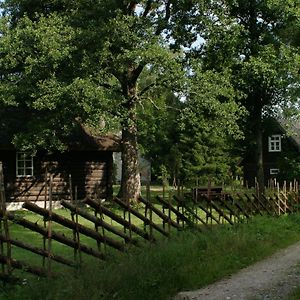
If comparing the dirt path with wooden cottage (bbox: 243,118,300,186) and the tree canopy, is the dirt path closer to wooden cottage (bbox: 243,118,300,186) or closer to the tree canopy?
the tree canopy

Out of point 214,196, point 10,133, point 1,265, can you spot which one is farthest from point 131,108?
point 1,265

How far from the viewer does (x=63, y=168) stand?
27.4 m

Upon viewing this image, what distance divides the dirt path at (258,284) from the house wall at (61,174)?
55.9 ft

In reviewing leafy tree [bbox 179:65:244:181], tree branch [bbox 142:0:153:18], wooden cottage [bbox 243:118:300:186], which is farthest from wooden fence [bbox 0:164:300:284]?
wooden cottage [bbox 243:118:300:186]

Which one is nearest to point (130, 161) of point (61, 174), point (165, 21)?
point (61, 174)

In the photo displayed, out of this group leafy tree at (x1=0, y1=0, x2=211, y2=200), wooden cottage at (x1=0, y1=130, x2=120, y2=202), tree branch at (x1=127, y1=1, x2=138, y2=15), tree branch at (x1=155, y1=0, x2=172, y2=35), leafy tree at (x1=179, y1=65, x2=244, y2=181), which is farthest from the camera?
wooden cottage at (x1=0, y1=130, x2=120, y2=202)

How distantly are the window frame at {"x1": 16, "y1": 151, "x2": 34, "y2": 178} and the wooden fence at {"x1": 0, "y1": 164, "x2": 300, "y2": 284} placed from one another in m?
7.67

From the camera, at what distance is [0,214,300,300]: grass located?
7.25 metres

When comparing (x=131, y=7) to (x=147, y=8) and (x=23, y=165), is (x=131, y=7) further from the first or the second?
(x=23, y=165)

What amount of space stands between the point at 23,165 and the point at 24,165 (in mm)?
50

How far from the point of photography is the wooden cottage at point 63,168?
26.2m

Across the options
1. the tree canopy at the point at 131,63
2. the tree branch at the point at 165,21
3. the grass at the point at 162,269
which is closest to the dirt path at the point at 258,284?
the grass at the point at 162,269

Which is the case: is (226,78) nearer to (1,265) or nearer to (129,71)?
(129,71)

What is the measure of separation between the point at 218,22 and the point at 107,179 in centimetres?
1033
